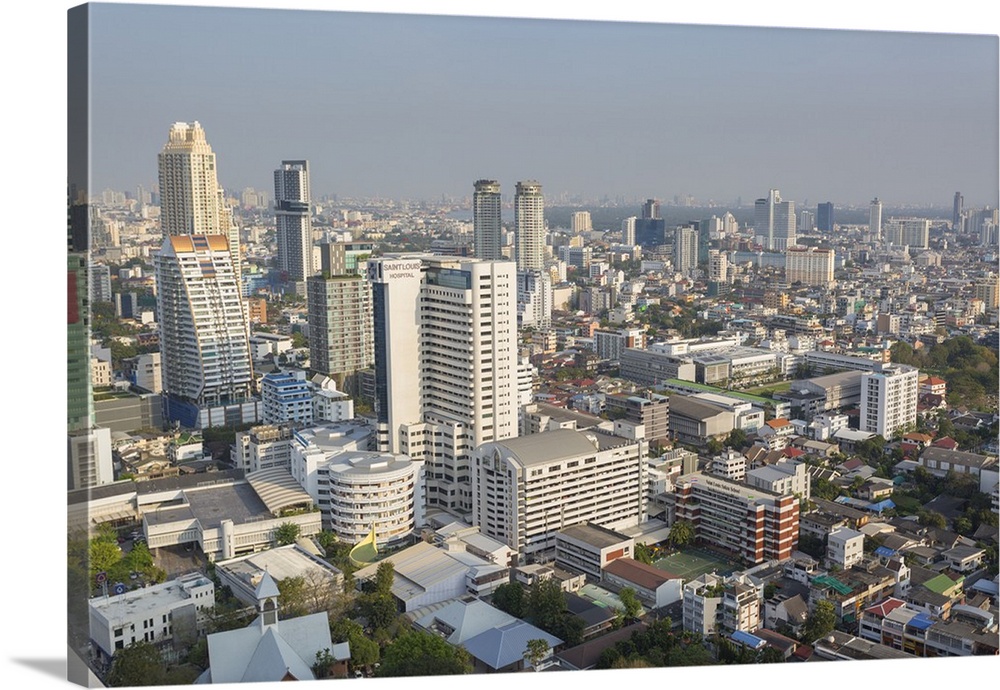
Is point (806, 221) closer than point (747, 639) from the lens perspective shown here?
No

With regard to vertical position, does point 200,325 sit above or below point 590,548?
above

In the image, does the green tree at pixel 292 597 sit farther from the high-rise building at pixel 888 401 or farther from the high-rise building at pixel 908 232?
the high-rise building at pixel 908 232

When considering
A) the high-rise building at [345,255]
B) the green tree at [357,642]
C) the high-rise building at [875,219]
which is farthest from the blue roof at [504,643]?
the high-rise building at [345,255]

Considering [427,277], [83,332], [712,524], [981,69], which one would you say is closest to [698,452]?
[712,524]

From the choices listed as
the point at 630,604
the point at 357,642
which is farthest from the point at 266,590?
the point at 630,604

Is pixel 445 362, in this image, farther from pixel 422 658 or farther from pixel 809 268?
pixel 809 268

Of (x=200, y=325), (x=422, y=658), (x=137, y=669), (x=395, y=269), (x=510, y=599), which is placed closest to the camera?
(x=137, y=669)

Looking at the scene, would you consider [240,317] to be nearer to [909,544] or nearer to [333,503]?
[333,503]
